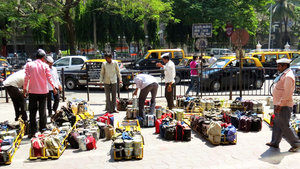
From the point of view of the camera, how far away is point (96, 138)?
20.3 ft

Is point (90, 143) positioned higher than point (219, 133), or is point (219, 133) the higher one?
point (219, 133)

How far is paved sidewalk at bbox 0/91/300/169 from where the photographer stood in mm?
4992

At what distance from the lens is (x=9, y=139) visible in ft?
18.1

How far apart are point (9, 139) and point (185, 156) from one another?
343 cm

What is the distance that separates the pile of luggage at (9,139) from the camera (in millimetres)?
5078

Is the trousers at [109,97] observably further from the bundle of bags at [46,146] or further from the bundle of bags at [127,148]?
the bundle of bags at [127,148]

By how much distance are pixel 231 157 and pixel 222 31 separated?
107 feet

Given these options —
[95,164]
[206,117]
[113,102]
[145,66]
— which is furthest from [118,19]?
[95,164]

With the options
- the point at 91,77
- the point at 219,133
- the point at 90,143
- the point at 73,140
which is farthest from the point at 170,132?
the point at 91,77

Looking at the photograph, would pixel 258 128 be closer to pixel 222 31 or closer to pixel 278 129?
pixel 278 129

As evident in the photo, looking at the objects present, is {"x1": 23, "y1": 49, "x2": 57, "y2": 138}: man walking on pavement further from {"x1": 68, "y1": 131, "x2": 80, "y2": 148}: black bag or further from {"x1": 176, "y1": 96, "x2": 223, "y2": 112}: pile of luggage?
{"x1": 176, "y1": 96, "x2": 223, "y2": 112}: pile of luggage

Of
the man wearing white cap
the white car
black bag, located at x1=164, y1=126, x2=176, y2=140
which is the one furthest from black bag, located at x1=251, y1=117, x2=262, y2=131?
the white car

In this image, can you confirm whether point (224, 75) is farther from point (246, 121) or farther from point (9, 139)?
point (9, 139)

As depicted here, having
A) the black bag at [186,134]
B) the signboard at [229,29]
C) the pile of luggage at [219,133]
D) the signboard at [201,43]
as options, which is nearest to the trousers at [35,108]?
the black bag at [186,134]
